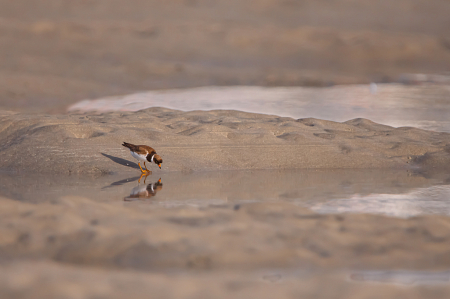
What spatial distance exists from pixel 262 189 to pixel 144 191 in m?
0.95

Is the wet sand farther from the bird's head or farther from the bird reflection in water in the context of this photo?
the bird's head

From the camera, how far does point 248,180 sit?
13.4 feet

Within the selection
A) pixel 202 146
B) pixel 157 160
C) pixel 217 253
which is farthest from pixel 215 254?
pixel 202 146

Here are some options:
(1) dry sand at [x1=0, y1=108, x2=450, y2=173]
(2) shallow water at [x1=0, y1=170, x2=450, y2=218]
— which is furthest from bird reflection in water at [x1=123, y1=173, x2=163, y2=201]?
(1) dry sand at [x1=0, y1=108, x2=450, y2=173]

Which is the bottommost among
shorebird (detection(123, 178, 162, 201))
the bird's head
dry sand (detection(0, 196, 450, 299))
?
dry sand (detection(0, 196, 450, 299))

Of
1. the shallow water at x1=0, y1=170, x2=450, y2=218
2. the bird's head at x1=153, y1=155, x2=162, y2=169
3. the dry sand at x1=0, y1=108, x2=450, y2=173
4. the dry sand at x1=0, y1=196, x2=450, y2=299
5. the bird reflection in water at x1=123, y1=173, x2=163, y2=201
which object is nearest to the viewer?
the dry sand at x1=0, y1=196, x2=450, y2=299

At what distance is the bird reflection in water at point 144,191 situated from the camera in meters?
3.01

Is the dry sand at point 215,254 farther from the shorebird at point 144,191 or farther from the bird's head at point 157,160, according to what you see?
the bird's head at point 157,160

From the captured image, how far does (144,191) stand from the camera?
332cm

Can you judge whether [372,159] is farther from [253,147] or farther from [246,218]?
[246,218]

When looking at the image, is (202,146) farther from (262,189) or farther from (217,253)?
(217,253)

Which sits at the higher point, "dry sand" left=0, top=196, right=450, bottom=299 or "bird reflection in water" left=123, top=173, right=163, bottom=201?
"bird reflection in water" left=123, top=173, right=163, bottom=201

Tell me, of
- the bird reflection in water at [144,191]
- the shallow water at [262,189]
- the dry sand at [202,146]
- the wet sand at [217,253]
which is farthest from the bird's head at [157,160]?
the wet sand at [217,253]

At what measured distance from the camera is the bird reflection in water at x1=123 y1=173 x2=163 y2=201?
9.88ft
